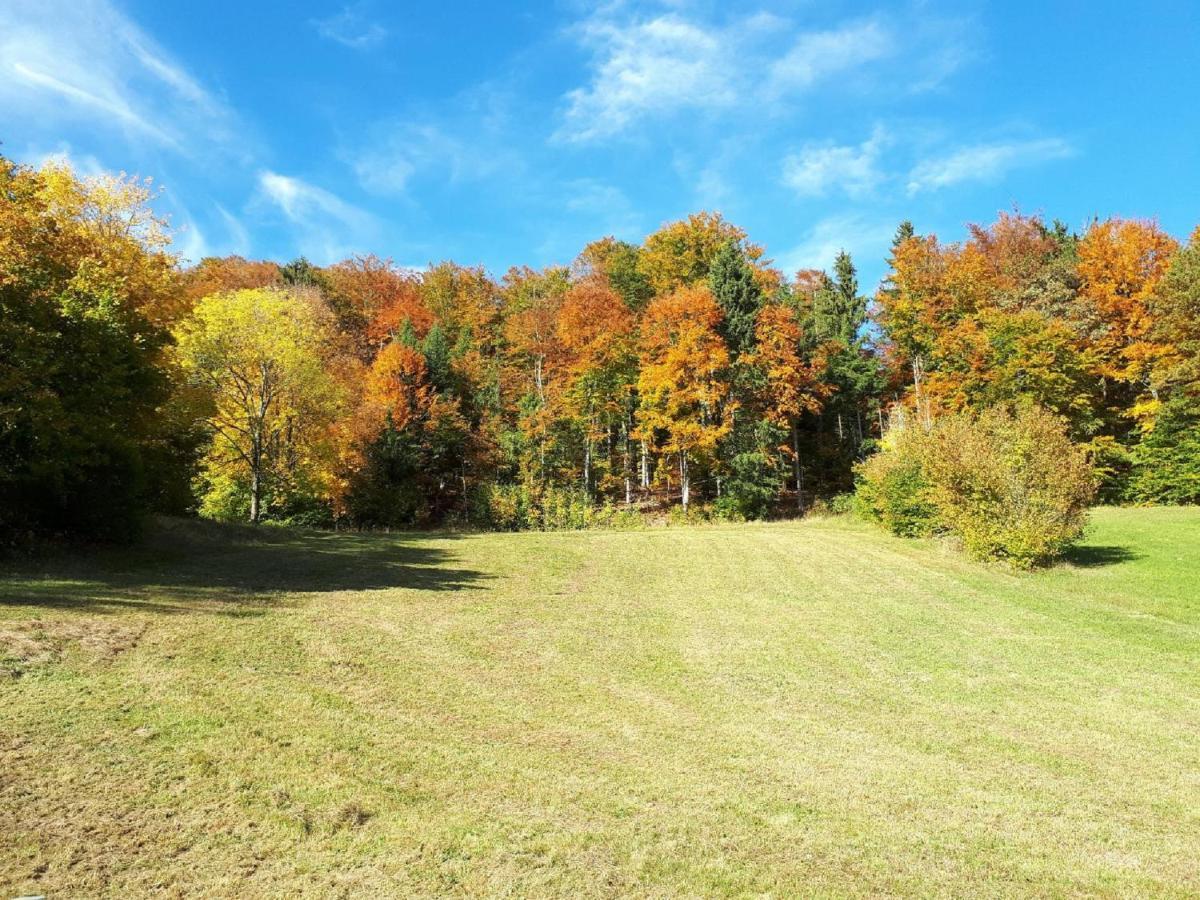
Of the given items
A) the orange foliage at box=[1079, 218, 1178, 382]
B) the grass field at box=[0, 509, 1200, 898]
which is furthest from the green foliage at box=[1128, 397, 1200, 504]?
the grass field at box=[0, 509, 1200, 898]

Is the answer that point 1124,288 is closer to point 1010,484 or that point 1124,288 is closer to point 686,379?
point 686,379

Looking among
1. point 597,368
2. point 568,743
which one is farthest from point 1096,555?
point 597,368

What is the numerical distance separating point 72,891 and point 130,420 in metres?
16.2

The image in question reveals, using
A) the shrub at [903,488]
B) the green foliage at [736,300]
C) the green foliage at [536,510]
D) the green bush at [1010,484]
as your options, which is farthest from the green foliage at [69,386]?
the green foliage at [736,300]

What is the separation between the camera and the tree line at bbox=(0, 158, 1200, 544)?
96.3 ft

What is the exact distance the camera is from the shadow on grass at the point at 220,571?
1066cm

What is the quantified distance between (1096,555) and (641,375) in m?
22.4

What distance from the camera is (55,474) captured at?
1373cm

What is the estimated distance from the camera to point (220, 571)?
1457 cm

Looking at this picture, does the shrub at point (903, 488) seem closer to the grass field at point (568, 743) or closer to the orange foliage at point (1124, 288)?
the grass field at point (568, 743)

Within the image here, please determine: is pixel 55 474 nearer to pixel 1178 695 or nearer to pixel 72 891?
pixel 72 891

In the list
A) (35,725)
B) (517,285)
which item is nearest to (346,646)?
(35,725)

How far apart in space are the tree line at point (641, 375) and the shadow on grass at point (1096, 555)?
18.4 feet

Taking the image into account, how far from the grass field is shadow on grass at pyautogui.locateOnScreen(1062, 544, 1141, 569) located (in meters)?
6.36
